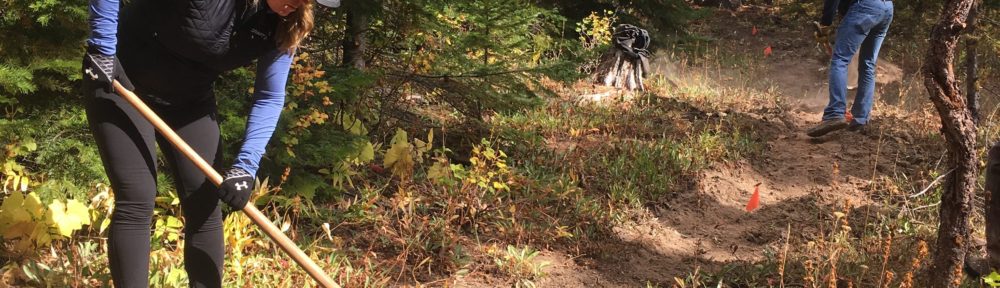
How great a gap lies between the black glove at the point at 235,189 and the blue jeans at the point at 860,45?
18.7 feet

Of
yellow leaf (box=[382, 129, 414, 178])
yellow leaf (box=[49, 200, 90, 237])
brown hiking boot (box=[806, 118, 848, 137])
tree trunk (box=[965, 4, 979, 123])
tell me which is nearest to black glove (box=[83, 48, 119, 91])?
yellow leaf (box=[49, 200, 90, 237])

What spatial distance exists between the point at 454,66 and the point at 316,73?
182cm

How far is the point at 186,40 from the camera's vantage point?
8.61 ft

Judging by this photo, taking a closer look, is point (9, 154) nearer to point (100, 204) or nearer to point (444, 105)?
point (100, 204)

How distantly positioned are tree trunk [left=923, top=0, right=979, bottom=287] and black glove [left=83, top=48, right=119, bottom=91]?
3.38m

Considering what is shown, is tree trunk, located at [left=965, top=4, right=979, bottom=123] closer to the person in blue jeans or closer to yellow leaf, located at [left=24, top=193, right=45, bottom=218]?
the person in blue jeans

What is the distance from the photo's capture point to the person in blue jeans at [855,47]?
21.7ft

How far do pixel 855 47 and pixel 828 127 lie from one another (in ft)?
2.75

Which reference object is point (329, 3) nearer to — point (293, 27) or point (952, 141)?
point (293, 27)

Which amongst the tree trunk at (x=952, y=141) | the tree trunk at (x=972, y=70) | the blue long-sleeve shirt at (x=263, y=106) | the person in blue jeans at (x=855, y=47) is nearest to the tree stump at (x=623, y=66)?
the person in blue jeans at (x=855, y=47)

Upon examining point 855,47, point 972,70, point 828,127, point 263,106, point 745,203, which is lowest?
point 745,203

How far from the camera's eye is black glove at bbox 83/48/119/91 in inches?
99.5

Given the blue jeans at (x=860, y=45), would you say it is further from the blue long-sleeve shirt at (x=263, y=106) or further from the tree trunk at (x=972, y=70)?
the blue long-sleeve shirt at (x=263, y=106)

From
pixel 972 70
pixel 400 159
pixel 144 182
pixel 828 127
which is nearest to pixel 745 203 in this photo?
pixel 828 127
